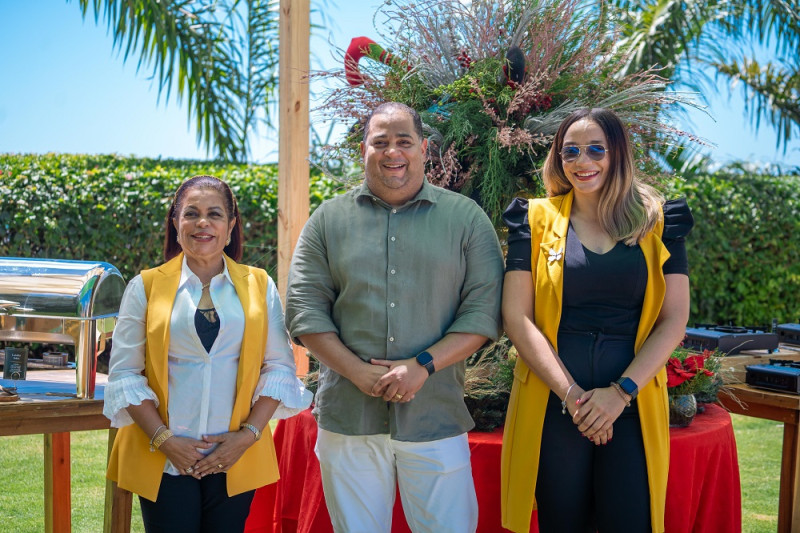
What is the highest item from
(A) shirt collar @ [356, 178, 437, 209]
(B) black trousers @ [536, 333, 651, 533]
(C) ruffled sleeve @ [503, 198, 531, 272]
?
(A) shirt collar @ [356, 178, 437, 209]

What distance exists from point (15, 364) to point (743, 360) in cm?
331

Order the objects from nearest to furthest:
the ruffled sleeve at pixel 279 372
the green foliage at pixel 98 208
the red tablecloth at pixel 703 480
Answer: the ruffled sleeve at pixel 279 372 < the red tablecloth at pixel 703 480 < the green foliage at pixel 98 208

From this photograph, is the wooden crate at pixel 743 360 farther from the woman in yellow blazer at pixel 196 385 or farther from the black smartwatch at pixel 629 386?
the woman in yellow blazer at pixel 196 385

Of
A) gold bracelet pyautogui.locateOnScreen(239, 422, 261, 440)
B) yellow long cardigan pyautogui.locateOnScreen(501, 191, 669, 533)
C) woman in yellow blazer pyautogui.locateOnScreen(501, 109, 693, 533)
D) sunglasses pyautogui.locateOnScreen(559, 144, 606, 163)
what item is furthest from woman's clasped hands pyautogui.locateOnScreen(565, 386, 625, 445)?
gold bracelet pyautogui.locateOnScreen(239, 422, 261, 440)

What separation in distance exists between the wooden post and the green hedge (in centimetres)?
121

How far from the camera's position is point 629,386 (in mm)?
2354

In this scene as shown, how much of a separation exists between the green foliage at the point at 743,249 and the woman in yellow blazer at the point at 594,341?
214 inches

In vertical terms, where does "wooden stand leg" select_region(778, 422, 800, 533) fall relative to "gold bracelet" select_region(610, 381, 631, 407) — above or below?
below

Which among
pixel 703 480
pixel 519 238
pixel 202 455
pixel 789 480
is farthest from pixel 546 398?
pixel 789 480

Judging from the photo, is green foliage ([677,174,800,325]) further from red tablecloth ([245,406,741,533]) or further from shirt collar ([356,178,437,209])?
shirt collar ([356,178,437,209])

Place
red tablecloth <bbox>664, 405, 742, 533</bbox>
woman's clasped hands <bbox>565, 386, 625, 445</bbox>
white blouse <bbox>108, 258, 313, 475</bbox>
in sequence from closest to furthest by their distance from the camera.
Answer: woman's clasped hands <bbox>565, 386, 625, 445</bbox> < white blouse <bbox>108, 258, 313, 475</bbox> < red tablecloth <bbox>664, 405, 742, 533</bbox>

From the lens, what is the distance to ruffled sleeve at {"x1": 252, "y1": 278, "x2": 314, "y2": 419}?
100 inches

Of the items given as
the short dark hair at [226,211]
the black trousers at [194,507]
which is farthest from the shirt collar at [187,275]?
the black trousers at [194,507]

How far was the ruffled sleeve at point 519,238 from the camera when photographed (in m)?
2.55
